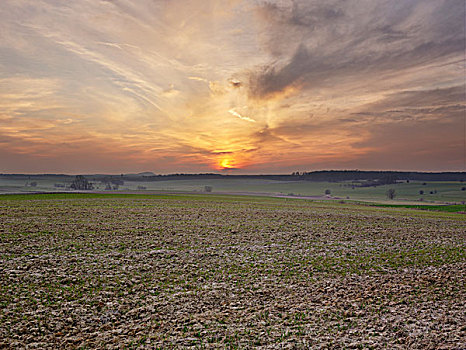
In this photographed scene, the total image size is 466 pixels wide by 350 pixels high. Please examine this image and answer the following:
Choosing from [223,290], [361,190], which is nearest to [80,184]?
[223,290]

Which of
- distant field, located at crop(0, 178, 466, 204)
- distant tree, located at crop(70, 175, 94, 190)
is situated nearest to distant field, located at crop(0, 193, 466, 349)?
distant field, located at crop(0, 178, 466, 204)

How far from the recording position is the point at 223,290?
12.0m

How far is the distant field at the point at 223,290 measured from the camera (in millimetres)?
8648

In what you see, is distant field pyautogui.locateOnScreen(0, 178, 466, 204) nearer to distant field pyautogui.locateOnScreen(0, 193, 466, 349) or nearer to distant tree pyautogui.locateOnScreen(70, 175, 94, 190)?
distant tree pyautogui.locateOnScreen(70, 175, 94, 190)

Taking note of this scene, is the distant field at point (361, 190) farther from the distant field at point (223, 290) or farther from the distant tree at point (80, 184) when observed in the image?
the distant field at point (223, 290)

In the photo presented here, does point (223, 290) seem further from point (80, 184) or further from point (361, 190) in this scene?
point (361, 190)

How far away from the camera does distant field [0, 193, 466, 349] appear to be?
8648 millimetres

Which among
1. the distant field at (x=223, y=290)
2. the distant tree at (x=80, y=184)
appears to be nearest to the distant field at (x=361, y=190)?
the distant tree at (x=80, y=184)

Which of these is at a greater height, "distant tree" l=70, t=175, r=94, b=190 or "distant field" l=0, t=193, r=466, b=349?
"distant tree" l=70, t=175, r=94, b=190

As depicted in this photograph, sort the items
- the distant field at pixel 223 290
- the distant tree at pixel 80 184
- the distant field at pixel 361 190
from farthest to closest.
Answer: the distant tree at pixel 80 184 → the distant field at pixel 361 190 → the distant field at pixel 223 290

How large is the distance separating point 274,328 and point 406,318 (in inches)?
186

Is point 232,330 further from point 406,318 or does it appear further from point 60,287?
point 60,287

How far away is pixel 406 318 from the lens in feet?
32.5

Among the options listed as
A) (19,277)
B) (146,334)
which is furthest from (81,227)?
(146,334)
